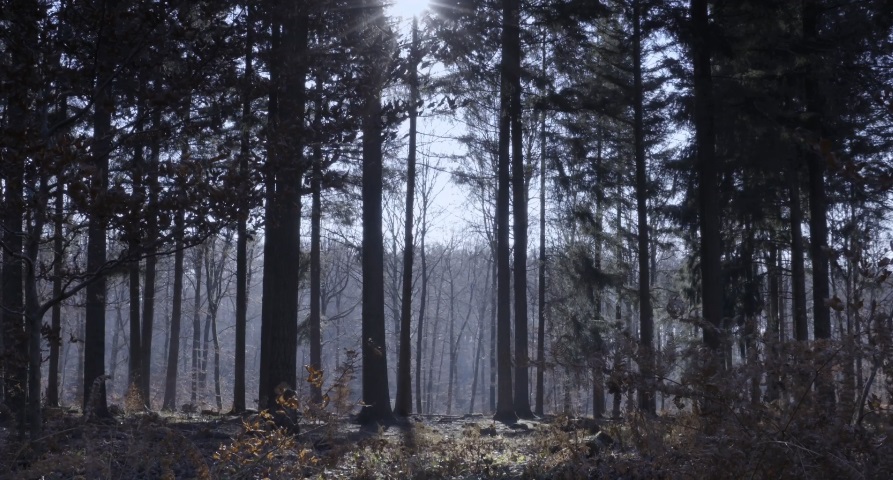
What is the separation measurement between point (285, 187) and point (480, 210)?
25155 mm

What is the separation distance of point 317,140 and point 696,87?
11059 millimetres

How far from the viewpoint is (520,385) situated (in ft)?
70.8

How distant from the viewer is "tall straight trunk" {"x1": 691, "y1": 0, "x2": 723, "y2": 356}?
15.8 m

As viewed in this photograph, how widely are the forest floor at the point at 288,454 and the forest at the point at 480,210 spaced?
7cm

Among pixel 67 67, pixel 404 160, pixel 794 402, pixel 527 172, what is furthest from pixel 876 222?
pixel 67 67

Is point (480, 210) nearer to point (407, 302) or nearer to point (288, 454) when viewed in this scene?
point (407, 302)

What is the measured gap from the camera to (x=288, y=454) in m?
7.05

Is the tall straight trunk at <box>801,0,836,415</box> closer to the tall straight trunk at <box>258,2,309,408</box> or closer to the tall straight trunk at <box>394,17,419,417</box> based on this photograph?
the tall straight trunk at <box>394,17,419,417</box>

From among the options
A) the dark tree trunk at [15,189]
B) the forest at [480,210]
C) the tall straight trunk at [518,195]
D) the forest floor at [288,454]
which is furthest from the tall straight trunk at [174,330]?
the dark tree trunk at [15,189]

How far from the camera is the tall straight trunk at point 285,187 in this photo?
710 cm

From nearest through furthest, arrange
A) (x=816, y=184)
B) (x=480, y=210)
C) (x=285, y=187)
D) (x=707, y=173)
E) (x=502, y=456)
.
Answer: (x=285, y=187) → (x=502, y=456) → (x=707, y=173) → (x=816, y=184) → (x=480, y=210)

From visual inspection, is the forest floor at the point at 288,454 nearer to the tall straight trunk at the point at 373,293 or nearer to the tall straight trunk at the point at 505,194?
the tall straight trunk at the point at 373,293

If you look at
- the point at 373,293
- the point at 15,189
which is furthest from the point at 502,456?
the point at 15,189

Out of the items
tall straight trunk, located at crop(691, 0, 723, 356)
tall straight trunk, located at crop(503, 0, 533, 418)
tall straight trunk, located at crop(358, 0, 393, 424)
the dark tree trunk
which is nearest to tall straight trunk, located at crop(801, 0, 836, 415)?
tall straight trunk, located at crop(691, 0, 723, 356)
